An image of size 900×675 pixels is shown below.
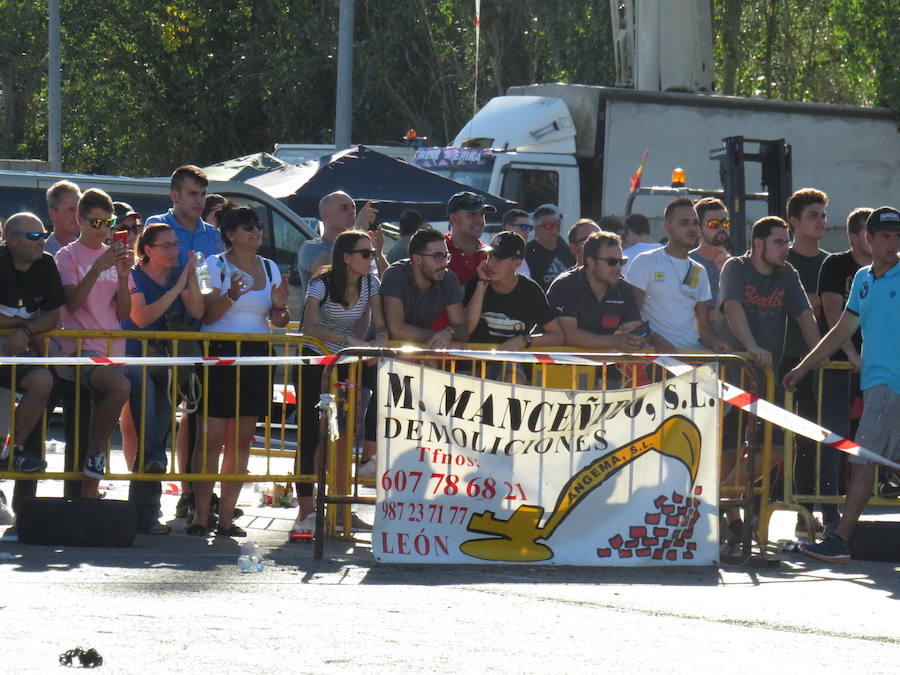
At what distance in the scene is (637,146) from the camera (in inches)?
763

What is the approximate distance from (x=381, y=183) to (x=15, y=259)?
7281 mm

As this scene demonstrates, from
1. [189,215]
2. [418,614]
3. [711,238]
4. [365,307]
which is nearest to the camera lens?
[418,614]

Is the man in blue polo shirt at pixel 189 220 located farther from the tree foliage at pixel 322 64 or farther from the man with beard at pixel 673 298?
the tree foliage at pixel 322 64

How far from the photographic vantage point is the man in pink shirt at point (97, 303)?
8.62m

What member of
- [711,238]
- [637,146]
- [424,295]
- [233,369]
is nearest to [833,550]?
[424,295]

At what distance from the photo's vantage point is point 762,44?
36750mm

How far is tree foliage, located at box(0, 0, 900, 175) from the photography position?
113 ft

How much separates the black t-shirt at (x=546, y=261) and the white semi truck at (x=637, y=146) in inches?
179

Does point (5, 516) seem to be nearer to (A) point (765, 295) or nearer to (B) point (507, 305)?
(B) point (507, 305)

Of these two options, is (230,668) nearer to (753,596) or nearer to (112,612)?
(112,612)

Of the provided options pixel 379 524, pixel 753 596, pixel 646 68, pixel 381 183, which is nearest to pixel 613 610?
pixel 753 596

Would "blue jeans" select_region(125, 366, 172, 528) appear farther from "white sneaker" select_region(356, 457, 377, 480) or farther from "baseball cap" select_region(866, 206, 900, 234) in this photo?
"baseball cap" select_region(866, 206, 900, 234)

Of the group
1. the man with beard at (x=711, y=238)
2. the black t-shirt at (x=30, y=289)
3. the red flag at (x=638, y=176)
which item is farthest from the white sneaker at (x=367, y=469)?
the red flag at (x=638, y=176)

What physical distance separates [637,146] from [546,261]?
265 inches
